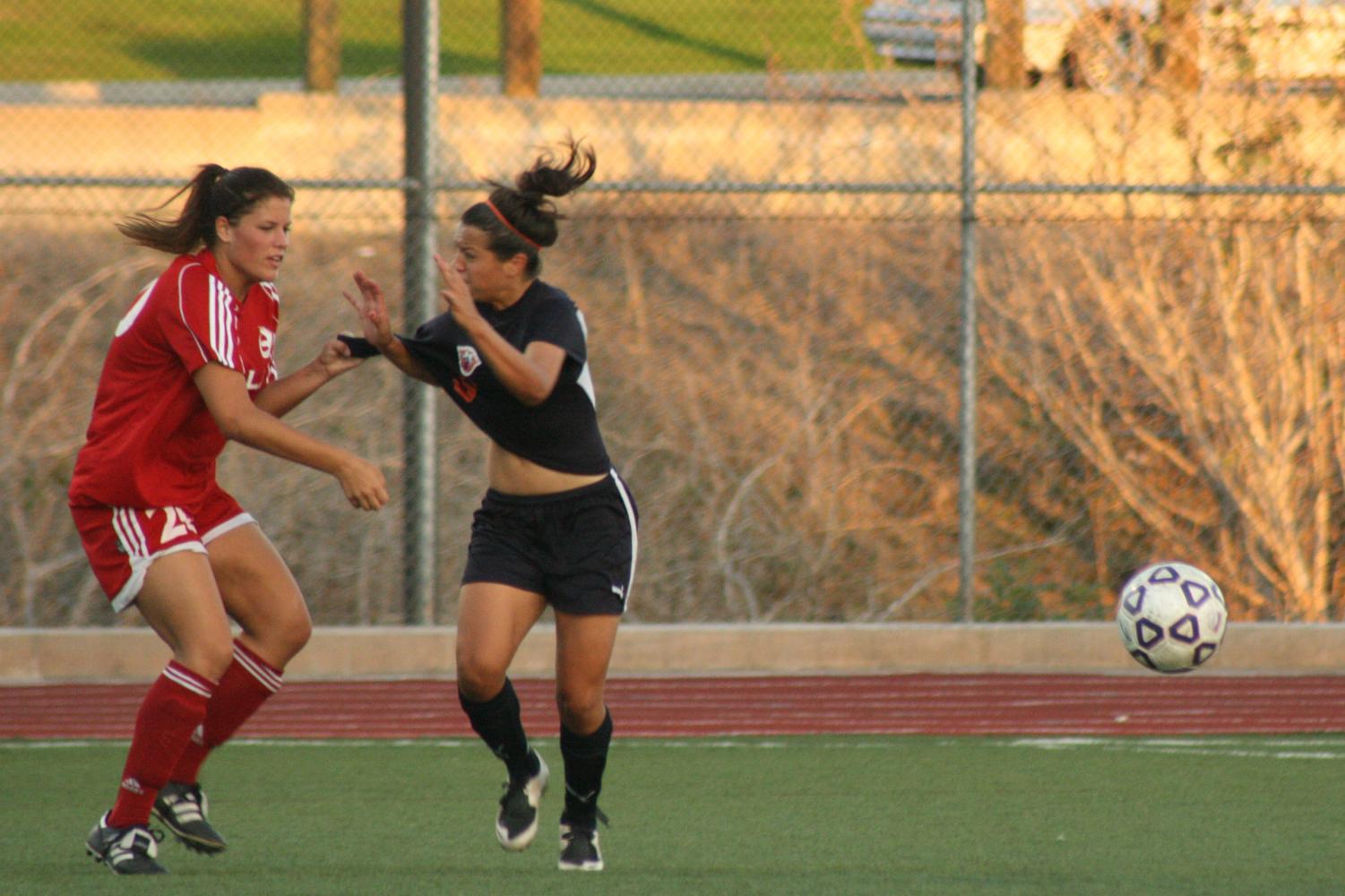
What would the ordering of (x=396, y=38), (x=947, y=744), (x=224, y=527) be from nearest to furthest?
(x=224, y=527), (x=947, y=744), (x=396, y=38)

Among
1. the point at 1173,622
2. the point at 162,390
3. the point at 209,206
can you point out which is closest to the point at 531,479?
the point at 162,390

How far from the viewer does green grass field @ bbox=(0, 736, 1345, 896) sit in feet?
16.7

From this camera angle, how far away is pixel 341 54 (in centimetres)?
1433

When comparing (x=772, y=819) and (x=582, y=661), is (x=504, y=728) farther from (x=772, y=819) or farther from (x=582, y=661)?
(x=772, y=819)

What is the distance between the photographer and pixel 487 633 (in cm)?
517

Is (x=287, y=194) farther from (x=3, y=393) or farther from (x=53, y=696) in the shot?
(x=3, y=393)

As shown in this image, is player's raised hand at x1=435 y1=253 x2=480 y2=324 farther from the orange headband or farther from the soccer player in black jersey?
the orange headband

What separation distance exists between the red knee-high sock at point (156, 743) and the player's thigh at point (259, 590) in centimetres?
42

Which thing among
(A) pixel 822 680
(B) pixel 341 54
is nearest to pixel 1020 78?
(A) pixel 822 680

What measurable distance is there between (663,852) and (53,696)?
456cm

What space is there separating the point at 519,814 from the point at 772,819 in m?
1.17

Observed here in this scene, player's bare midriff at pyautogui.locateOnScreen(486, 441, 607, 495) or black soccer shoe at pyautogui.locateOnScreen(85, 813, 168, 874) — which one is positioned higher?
player's bare midriff at pyautogui.locateOnScreen(486, 441, 607, 495)

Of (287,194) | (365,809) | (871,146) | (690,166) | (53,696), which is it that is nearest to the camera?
(287,194)

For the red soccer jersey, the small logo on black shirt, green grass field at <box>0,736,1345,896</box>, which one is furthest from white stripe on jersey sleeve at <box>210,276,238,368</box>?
green grass field at <box>0,736,1345,896</box>
